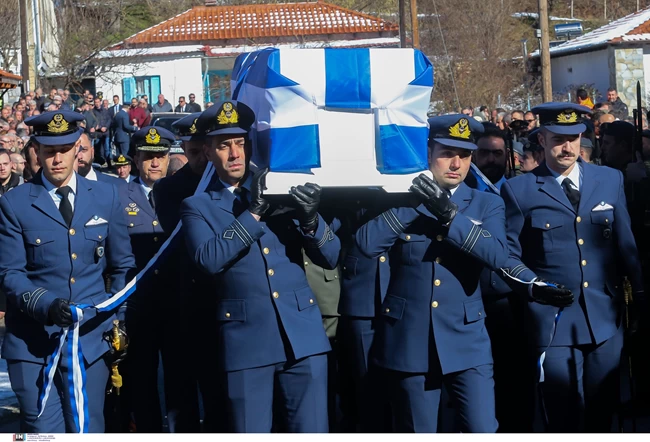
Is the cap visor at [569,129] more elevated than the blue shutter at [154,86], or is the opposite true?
the blue shutter at [154,86]

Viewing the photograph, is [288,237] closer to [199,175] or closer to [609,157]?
[199,175]

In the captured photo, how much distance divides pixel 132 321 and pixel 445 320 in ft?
5.59

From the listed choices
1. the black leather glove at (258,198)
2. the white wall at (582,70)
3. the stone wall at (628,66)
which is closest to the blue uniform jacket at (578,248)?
the black leather glove at (258,198)

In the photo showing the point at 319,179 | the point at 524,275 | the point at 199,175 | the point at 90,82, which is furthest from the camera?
the point at 90,82

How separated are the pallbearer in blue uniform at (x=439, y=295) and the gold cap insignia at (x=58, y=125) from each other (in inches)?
62.1

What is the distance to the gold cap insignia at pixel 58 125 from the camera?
502 centimetres

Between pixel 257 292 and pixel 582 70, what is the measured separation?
34.4 meters

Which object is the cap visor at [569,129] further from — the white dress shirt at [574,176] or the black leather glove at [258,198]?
the black leather glove at [258,198]

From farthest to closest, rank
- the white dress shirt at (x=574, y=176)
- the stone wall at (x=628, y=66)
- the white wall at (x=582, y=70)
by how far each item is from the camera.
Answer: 1. the white wall at (x=582, y=70)
2. the stone wall at (x=628, y=66)
3. the white dress shirt at (x=574, y=176)

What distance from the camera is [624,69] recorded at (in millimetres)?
33906

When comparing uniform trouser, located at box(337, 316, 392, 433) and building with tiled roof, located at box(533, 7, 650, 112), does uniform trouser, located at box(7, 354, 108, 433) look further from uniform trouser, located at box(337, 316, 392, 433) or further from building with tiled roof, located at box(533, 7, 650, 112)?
building with tiled roof, located at box(533, 7, 650, 112)

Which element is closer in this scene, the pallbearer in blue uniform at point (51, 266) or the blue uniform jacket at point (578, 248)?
the pallbearer in blue uniform at point (51, 266)

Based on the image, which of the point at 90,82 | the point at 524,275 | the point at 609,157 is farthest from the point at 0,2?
the point at 524,275

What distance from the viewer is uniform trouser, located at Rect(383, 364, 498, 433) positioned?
4.65m
